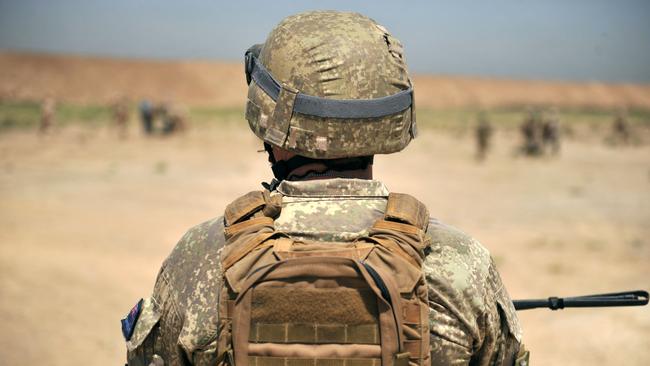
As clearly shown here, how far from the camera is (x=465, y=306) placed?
179cm

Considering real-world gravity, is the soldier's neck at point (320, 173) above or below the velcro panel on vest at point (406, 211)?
above

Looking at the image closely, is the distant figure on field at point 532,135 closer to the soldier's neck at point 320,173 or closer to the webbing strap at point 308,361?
the soldier's neck at point 320,173

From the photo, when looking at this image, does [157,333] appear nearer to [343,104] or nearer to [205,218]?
[343,104]

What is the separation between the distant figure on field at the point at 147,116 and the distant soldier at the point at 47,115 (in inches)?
123

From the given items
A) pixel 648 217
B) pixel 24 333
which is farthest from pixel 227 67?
pixel 24 333

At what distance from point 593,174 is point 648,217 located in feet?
19.7

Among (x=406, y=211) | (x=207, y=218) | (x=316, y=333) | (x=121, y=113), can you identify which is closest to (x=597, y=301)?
(x=406, y=211)

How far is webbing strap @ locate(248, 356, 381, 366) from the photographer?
163cm

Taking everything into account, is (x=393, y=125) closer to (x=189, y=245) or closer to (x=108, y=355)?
(x=189, y=245)

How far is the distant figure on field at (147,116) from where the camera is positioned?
27781mm

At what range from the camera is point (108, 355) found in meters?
6.16

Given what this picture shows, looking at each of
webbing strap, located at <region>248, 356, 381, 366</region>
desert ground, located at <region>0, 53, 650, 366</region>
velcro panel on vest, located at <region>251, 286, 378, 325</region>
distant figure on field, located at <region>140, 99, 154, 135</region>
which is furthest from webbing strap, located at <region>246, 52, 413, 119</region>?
distant figure on field, located at <region>140, 99, 154, 135</region>

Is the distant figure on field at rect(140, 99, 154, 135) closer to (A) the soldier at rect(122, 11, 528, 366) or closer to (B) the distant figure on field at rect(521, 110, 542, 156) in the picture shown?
(B) the distant figure on field at rect(521, 110, 542, 156)

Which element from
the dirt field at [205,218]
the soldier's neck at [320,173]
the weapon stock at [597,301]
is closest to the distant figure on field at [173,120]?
the dirt field at [205,218]
